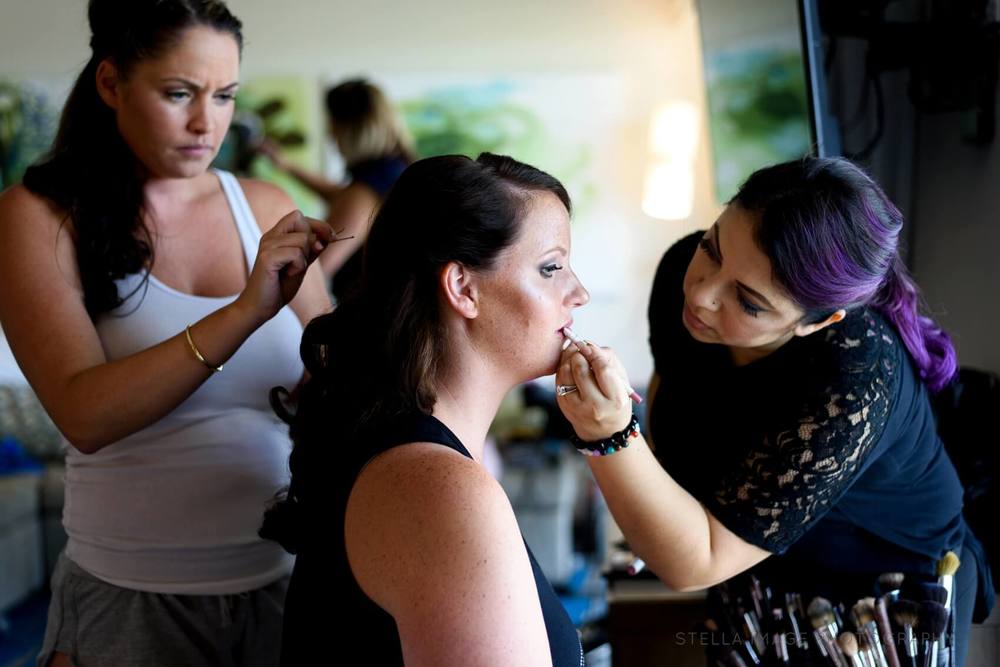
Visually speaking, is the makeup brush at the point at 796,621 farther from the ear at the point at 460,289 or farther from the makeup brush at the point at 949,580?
the ear at the point at 460,289

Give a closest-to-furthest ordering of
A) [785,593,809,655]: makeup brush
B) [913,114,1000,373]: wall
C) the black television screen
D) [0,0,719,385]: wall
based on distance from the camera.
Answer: [785,593,809,655]: makeup brush < the black television screen < [913,114,1000,373]: wall < [0,0,719,385]: wall

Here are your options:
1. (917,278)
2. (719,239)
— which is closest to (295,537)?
(719,239)

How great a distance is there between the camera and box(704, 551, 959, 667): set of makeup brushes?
1300 mm

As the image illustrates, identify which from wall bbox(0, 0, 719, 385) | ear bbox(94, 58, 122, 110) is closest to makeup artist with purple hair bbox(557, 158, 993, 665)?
ear bbox(94, 58, 122, 110)

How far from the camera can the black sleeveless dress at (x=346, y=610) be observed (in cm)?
101

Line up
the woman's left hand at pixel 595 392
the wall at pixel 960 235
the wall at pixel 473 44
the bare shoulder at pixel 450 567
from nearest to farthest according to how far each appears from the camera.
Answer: the bare shoulder at pixel 450 567 < the woman's left hand at pixel 595 392 < the wall at pixel 960 235 < the wall at pixel 473 44

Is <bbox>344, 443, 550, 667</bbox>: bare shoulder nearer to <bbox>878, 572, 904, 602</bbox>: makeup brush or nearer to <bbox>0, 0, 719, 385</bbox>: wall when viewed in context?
<bbox>878, 572, 904, 602</bbox>: makeup brush

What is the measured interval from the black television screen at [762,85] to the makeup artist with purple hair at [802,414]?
0.93ft

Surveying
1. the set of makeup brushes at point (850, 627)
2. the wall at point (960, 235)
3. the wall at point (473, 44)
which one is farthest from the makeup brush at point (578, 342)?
the wall at point (473, 44)

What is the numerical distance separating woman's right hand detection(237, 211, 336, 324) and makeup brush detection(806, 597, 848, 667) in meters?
0.80

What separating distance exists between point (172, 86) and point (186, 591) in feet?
2.05

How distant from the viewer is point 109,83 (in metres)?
1.28

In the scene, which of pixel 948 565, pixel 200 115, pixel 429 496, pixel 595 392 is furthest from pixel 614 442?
pixel 200 115

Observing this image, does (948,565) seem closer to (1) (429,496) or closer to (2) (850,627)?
(2) (850,627)
